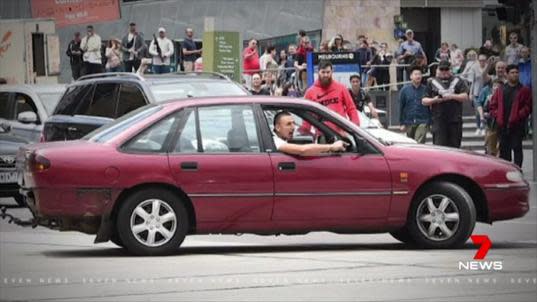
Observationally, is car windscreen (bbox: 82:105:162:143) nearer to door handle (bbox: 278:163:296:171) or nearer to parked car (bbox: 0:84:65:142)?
door handle (bbox: 278:163:296:171)

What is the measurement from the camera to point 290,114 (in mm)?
15219

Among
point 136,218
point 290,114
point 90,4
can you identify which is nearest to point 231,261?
point 136,218

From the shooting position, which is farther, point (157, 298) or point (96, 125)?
point (96, 125)

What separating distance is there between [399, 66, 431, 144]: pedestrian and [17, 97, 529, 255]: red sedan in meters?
9.96

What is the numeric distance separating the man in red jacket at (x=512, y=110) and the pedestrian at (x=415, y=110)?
1171 millimetres

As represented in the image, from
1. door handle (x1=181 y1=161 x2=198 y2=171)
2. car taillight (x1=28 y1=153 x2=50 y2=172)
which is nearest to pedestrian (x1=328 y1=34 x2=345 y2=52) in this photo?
door handle (x1=181 y1=161 x2=198 y2=171)

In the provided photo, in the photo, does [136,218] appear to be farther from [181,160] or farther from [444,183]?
[444,183]

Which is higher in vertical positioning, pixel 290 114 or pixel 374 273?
pixel 290 114

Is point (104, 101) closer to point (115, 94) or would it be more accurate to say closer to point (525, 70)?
point (115, 94)

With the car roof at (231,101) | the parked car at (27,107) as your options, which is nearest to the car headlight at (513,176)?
the car roof at (231,101)

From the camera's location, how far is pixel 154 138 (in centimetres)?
1472

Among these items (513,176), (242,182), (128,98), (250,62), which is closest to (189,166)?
(242,182)

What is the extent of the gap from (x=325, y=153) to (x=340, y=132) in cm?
36

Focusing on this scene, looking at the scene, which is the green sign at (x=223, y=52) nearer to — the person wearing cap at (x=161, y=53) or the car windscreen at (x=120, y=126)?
the person wearing cap at (x=161, y=53)
